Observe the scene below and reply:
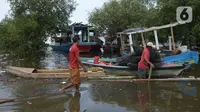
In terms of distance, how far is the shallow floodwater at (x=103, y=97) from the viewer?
6734mm

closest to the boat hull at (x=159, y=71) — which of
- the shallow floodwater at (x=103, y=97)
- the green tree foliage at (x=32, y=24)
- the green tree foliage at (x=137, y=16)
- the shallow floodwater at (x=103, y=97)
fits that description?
the shallow floodwater at (x=103, y=97)

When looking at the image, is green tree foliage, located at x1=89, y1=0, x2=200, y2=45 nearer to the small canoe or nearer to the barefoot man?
the small canoe

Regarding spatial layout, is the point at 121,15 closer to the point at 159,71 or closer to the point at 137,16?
the point at 137,16

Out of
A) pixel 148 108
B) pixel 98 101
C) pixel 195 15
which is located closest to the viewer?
pixel 148 108

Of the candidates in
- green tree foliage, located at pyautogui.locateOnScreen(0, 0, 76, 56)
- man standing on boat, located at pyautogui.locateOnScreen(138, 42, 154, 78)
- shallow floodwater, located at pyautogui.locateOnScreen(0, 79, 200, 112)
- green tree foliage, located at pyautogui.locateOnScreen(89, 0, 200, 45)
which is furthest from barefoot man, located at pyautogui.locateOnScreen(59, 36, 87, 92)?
green tree foliage, located at pyautogui.locateOnScreen(0, 0, 76, 56)

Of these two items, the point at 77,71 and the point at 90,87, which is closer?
the point at 77,71

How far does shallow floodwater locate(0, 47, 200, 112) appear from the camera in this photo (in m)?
6.73

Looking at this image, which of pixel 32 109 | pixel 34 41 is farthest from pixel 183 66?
pixel 34 41

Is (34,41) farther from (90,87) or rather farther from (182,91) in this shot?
(182,91)

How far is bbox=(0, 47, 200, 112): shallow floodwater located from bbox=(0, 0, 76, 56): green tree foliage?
16253mm

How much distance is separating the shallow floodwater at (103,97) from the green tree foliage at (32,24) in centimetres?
1625

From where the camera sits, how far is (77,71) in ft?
26.3

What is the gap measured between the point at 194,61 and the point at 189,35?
37.6ft

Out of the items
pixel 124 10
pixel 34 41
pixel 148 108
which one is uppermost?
pixel 124 10
